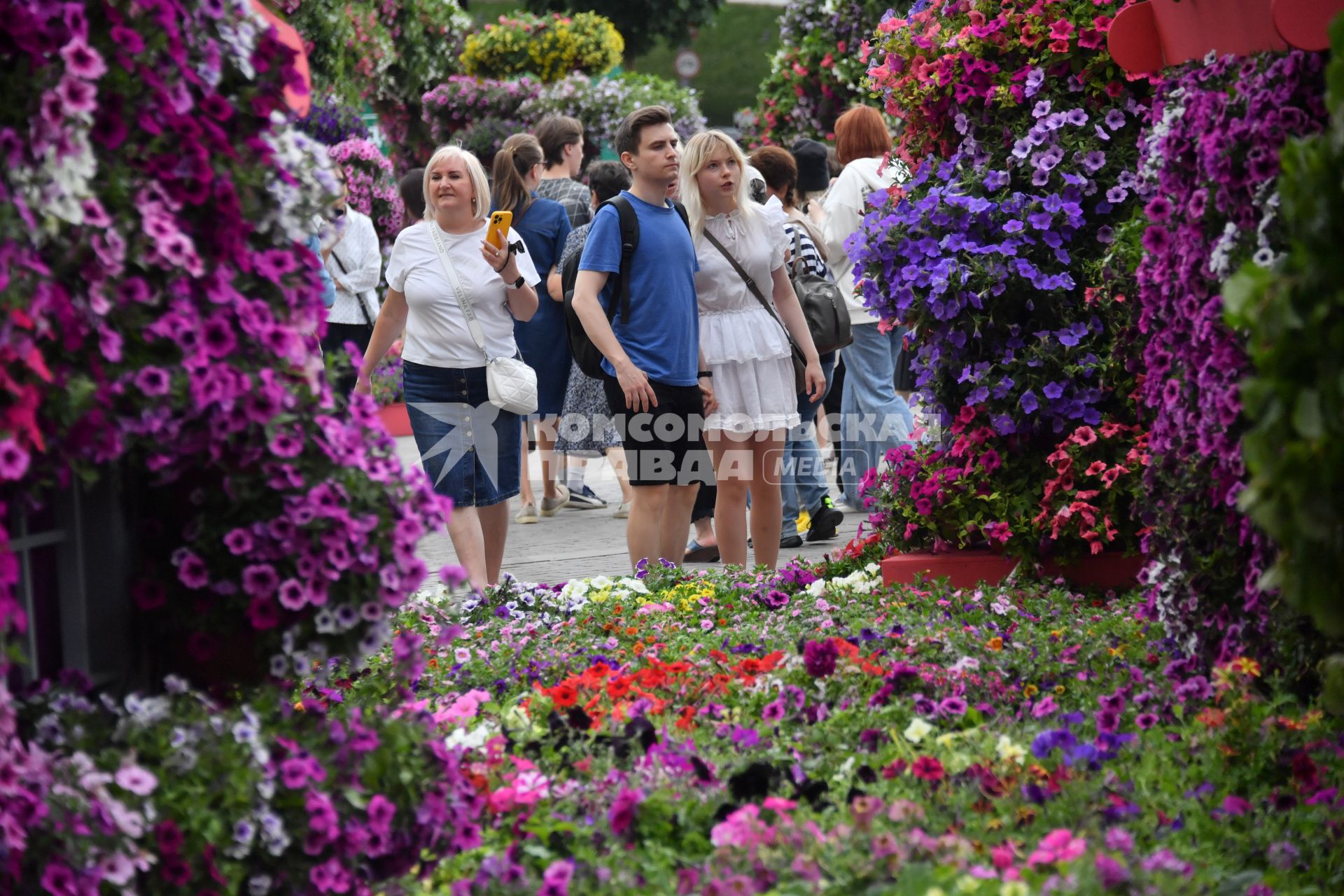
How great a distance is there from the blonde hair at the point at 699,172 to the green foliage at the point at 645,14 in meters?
25.1

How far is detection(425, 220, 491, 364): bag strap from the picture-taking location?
5559 millimetres

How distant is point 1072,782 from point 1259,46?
155 cm

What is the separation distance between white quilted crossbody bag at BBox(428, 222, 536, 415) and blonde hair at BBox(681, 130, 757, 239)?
33.0 inches

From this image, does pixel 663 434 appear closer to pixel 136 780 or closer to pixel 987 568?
pixel 987 568

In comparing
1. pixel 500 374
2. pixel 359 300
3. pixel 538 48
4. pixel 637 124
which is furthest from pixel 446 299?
pixel 538 48

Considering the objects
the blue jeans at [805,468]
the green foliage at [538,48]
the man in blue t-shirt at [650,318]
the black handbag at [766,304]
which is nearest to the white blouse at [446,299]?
the man in blue t-shirt at [650,318]

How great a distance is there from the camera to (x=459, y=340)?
220 inches

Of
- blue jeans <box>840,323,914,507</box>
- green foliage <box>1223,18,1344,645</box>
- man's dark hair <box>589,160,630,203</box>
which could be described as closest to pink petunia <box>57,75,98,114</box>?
green foliage <box>1223,18,1344,645</box>

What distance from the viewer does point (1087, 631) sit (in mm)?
4008

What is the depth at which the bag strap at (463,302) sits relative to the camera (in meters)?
5.56

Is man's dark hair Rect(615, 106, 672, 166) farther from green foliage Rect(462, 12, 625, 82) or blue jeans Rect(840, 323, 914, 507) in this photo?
green foliage Rect(462, 12, 625, 82)

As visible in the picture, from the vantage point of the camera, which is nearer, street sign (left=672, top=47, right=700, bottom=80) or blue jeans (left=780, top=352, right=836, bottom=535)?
blue jeans (left=780, top=352, right=836, bottom=535)

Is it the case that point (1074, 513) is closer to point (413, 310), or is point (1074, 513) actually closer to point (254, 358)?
point (413, 310)

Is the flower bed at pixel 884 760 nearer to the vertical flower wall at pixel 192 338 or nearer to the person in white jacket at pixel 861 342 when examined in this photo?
the vertical flower wall at pixel 192 338
